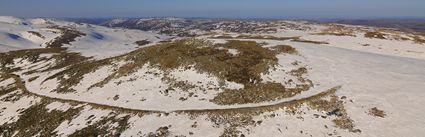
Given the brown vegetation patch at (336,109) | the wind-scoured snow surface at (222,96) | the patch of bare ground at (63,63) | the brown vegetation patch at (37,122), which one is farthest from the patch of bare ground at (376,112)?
the patch of bare ground at (63,63)

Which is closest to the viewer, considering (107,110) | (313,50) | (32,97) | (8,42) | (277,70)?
(107,110)

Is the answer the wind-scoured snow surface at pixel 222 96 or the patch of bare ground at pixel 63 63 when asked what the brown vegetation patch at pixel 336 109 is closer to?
the wind-scoured snow surface at pixel 222 96

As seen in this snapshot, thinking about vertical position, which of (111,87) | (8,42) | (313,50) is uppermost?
(313,50)

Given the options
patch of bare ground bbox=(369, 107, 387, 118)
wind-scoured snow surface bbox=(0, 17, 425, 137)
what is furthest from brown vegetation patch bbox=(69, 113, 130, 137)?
patch of bare ground bbox=(369, 107, 387, 118)

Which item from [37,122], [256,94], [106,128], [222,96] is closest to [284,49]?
[256,94]

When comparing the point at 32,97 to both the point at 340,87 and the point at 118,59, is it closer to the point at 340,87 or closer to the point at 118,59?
the point at 118,59

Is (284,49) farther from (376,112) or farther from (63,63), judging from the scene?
(63,63)

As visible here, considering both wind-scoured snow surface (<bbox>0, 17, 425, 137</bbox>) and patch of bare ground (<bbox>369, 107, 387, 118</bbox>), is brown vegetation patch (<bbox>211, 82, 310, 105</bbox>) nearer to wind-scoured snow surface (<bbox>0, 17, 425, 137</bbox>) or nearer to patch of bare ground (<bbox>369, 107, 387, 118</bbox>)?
wind-scoured snow surface (<bbox>0, 17, 425, 137</bbox>)

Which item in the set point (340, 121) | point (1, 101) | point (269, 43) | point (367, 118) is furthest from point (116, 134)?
point (269, 43)
